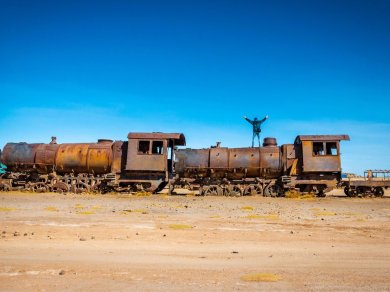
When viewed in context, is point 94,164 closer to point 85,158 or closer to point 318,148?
point 85,158

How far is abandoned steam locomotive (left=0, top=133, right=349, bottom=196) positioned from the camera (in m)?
20.1

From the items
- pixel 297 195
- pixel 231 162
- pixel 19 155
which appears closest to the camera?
pixel 297 195

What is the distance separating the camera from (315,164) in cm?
1973

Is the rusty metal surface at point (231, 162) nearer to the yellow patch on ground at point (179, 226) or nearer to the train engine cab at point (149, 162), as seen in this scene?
the train engine cab at point (149, 162)

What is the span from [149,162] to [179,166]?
2040 mm

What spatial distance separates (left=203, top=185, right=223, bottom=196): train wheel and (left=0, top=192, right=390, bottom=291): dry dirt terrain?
12.0 metres

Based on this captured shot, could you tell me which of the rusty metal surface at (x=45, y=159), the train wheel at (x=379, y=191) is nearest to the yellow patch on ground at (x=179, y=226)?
the rusty metal surface at (x=45, y=159)

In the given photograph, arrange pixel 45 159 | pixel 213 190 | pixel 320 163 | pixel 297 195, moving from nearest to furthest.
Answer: pixel 297 195 → pixel 320 163 → pixel 213 190 → pixel 45 159

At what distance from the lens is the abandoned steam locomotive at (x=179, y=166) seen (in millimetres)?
20062

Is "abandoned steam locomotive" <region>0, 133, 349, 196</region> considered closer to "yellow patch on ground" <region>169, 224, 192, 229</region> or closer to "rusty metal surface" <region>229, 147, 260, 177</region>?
"rusty metal surface" <region>229, 147, 260, 177</region>

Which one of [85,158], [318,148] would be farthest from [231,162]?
[85,158]

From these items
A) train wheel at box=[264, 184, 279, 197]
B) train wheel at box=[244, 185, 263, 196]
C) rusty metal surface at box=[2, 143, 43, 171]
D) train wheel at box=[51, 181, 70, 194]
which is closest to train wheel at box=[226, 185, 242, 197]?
train wheel at box=[244, 185, 263, 196]

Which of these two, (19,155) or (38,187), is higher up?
(19,155)

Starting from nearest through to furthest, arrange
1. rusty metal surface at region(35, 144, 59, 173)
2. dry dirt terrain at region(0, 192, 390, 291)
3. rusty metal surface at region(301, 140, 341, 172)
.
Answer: dry dirt terrain at region(0, 192, 390, 291) < rusty metal surface at region(301, 140, 341, 172) < rusty metal surface at region(35, 144, 59, 173)
